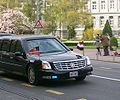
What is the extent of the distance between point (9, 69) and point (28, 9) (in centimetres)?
5091

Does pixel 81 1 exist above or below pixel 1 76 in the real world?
above

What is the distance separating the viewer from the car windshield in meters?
11.8

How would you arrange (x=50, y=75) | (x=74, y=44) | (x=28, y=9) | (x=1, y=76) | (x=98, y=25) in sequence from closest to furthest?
(x=50, y=75)
(x=1, y=76)
(x=74, y=44)
(x=28, y=9)
(x=98, y=25)

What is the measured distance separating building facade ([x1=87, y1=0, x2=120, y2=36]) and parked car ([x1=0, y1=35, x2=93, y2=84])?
70.4 m

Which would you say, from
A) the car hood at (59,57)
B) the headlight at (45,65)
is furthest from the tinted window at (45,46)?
the headlight at (45,65)

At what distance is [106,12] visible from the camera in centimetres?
8650

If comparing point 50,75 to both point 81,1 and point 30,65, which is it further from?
point 81,1

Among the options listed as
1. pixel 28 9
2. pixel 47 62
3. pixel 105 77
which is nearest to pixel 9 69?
pixel 47 62

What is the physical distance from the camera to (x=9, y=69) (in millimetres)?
12859

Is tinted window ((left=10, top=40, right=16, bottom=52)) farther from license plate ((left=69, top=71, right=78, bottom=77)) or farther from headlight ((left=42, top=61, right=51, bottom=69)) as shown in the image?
license plate ((left=69, top=71, right=78, bottom=77))

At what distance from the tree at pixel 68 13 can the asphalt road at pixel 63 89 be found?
159ft

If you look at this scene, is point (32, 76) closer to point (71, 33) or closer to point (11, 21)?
point (11, 21)

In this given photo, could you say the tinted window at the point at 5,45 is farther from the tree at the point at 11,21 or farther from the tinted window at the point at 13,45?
the tree at the point at 11,21

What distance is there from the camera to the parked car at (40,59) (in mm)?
10977
